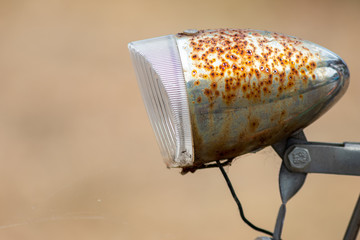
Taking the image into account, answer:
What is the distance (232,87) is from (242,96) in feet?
0.05

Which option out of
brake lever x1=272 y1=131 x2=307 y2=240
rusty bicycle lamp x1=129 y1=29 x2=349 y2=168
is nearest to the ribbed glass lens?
rusty bicycle lamp x1=129 y1=29 x2=349 y2=168

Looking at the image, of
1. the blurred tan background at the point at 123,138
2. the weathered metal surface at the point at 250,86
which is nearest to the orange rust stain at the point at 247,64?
the weathered metal surface at the point at 250,86

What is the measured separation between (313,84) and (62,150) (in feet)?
3.63

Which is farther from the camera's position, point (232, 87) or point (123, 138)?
point (123, 138)

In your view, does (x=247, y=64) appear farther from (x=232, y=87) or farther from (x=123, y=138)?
(x=123, y=138)

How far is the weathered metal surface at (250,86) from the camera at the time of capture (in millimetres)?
560

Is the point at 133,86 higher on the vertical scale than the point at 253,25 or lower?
lower

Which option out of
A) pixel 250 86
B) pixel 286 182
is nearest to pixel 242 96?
pixel 250 86

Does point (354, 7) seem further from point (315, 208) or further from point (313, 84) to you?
point (313, 84)

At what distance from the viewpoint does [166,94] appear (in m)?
0.57

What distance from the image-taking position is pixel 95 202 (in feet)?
4.62

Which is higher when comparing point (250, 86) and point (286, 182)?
point (250, 86)

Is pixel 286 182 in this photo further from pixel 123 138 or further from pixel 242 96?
pixel 123 138

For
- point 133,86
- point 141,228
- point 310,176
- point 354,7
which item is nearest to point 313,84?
point 141,228
